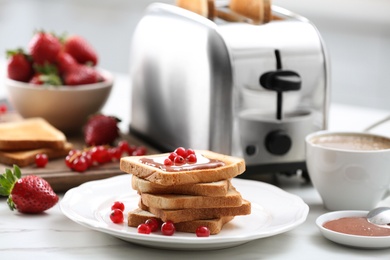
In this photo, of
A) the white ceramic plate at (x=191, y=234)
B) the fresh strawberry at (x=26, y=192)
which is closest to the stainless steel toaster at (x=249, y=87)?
the white ceramic plate at (x=191, y=234)

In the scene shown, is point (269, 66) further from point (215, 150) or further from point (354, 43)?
point (354, 43)

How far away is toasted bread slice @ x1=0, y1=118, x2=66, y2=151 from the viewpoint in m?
1.62

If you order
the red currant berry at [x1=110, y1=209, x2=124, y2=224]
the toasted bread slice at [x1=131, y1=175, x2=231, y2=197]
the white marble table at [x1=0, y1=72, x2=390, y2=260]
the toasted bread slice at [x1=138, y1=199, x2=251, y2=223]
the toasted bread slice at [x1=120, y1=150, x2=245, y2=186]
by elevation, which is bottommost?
the white marble table at [x1=0, y1=72, x2=390, y2=260]

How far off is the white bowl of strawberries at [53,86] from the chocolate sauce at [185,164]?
575mm

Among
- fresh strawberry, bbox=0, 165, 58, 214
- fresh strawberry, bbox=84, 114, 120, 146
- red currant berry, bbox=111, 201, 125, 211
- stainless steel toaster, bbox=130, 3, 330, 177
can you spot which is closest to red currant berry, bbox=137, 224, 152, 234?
red currant berry, bbox=111, 201, 125, 211

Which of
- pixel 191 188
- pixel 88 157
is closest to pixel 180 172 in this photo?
pixel 191 188

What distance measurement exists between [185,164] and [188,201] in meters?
Answer: 0.07

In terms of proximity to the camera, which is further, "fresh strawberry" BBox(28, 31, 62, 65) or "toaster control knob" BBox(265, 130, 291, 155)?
"fresh strawberry" BBox(28, 31, 62, 65)

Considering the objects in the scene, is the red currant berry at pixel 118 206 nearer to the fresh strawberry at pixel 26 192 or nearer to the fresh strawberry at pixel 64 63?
the fresh strawberry at pixel 26 192

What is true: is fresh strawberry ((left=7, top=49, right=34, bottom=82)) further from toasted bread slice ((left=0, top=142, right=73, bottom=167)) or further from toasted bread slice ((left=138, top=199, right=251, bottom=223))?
toasted bread slice ((left=138, top=199, right=251, bottom=223))

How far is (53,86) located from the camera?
1.87 metres

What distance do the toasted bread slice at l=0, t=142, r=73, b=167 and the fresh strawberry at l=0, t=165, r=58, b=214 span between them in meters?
0.20

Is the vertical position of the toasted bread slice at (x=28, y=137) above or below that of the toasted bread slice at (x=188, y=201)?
below

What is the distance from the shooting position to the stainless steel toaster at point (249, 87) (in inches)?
59.7
